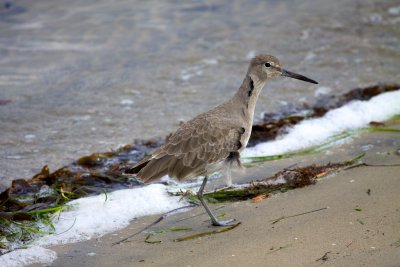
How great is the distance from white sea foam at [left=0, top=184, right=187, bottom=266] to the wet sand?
0.37 feet

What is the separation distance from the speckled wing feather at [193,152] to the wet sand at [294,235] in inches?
14.6

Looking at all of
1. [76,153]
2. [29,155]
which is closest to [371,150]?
[76,153]

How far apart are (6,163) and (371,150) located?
3.69m

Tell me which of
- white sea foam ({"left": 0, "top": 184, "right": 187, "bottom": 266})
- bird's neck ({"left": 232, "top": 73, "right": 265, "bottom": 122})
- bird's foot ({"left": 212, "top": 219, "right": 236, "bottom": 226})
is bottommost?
white sea foam ({"left": 0, "top": 184, "right": 187, "bottom": 266})

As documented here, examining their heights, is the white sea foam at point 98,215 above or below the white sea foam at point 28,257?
below

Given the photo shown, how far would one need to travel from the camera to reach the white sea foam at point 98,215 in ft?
15.3

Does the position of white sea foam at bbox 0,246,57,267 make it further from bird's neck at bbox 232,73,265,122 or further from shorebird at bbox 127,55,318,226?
bird's neck at bbox 232,73,265,122

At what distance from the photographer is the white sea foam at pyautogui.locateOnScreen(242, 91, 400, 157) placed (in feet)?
22.2

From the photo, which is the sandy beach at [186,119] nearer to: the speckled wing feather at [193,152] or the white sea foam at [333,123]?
the white sea foam at [333,123]

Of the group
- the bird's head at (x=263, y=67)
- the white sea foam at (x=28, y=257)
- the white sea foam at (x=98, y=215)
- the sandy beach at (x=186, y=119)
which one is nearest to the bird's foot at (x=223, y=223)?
the sandy beach at (x=186, y=119)

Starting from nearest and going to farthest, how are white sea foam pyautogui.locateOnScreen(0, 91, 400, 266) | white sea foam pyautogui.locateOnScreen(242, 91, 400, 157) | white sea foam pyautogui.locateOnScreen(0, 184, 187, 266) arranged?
white sea foam pyautogui.locateOnScreen(0, 184, 187, 266) → white sea foam pyautogui.locateOnScreen(0, 91, 400, 266) → white sea foam pyautogui.locateOnScreen(242, 91, 400, 157)

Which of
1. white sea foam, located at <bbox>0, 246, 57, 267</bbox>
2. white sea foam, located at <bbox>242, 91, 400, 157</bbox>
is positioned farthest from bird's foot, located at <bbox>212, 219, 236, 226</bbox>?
white sea foam, located at <bbox>242, 91, 400, 157</bbox>

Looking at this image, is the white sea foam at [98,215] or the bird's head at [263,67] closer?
the white sea foam at [98,215]

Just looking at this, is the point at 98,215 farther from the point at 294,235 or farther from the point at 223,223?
the point at 294,235
